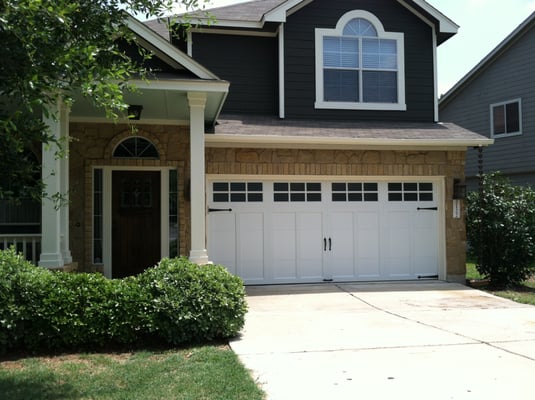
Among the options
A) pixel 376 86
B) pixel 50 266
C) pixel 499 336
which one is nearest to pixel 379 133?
pixel 376 86

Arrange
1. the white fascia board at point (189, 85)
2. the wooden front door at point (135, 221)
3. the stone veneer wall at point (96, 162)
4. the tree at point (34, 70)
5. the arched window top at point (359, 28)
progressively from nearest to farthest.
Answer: the tree at point (34, 70) → the white fascia board at point (189, 85) → the stone veneer wall at point (96, 162) → the wooden front door at point (135, 221) → the arched window top at point (359, 28)

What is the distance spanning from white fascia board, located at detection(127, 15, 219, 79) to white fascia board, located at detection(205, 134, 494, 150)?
1809mm

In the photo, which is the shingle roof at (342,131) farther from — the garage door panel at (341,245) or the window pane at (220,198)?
the garage door panel at (341,245)

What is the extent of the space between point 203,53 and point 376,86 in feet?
12.6

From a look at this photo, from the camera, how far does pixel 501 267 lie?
1022 centimetres

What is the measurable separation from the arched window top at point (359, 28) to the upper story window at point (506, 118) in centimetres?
742

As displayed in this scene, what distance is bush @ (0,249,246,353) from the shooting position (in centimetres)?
573

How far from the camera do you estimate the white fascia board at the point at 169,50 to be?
802cm

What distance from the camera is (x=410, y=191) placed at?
11.0m

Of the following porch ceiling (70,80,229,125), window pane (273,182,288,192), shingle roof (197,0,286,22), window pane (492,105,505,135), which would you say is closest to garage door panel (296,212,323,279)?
window pane (273,182,288,192)

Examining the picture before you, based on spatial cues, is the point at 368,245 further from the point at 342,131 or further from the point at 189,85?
the point at 189,85

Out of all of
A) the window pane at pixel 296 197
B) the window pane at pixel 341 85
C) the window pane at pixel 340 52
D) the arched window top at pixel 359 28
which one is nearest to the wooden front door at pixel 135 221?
the window pane at pixel 296 197

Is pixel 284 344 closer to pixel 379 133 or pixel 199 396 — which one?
pixel 199 396

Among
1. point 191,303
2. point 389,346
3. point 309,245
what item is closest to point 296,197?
point 309,245
